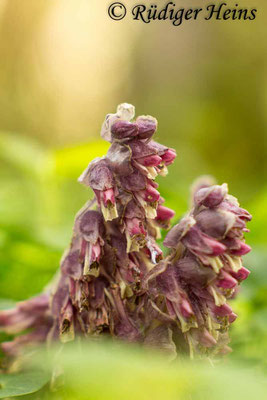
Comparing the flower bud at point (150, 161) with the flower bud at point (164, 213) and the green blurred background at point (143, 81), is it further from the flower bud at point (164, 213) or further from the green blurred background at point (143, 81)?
the green blurred background at point (143, 81)

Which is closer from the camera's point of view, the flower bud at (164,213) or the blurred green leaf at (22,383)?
the blurred green leaf at (22,383)

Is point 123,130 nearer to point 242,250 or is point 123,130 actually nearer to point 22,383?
point 242,250

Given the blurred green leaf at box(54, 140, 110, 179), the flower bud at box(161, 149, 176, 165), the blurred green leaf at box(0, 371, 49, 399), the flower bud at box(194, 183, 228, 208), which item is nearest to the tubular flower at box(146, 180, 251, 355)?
the flower bud at box(194, 183, 228, 208)

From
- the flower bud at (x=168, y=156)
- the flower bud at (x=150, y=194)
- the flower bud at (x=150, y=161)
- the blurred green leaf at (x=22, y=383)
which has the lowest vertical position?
the blurred green leaf at (x=22, y=383)

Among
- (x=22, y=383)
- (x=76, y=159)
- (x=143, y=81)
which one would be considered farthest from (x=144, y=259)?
(x=143, y=81)

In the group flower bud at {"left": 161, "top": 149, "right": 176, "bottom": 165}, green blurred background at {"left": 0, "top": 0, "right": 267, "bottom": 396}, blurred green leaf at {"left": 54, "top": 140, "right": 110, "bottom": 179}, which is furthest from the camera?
green blurred background at {"left": 0, "top": 0, "right": 267, "bottom": 396}

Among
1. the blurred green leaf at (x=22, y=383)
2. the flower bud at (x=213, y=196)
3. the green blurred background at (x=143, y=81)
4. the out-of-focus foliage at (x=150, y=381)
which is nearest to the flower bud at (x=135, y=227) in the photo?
the flower bud at (x=213, y=196)

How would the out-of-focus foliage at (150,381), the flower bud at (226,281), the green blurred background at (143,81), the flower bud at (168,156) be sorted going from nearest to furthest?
the out-of-focus foliage at (150,381)
the flower bud at (226,281)
the flower bud at (168,156)
the green blurred background at (143,81)

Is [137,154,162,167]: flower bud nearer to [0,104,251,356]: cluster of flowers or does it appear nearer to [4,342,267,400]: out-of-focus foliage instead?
[0,104,251,356]: cluster of flowers
